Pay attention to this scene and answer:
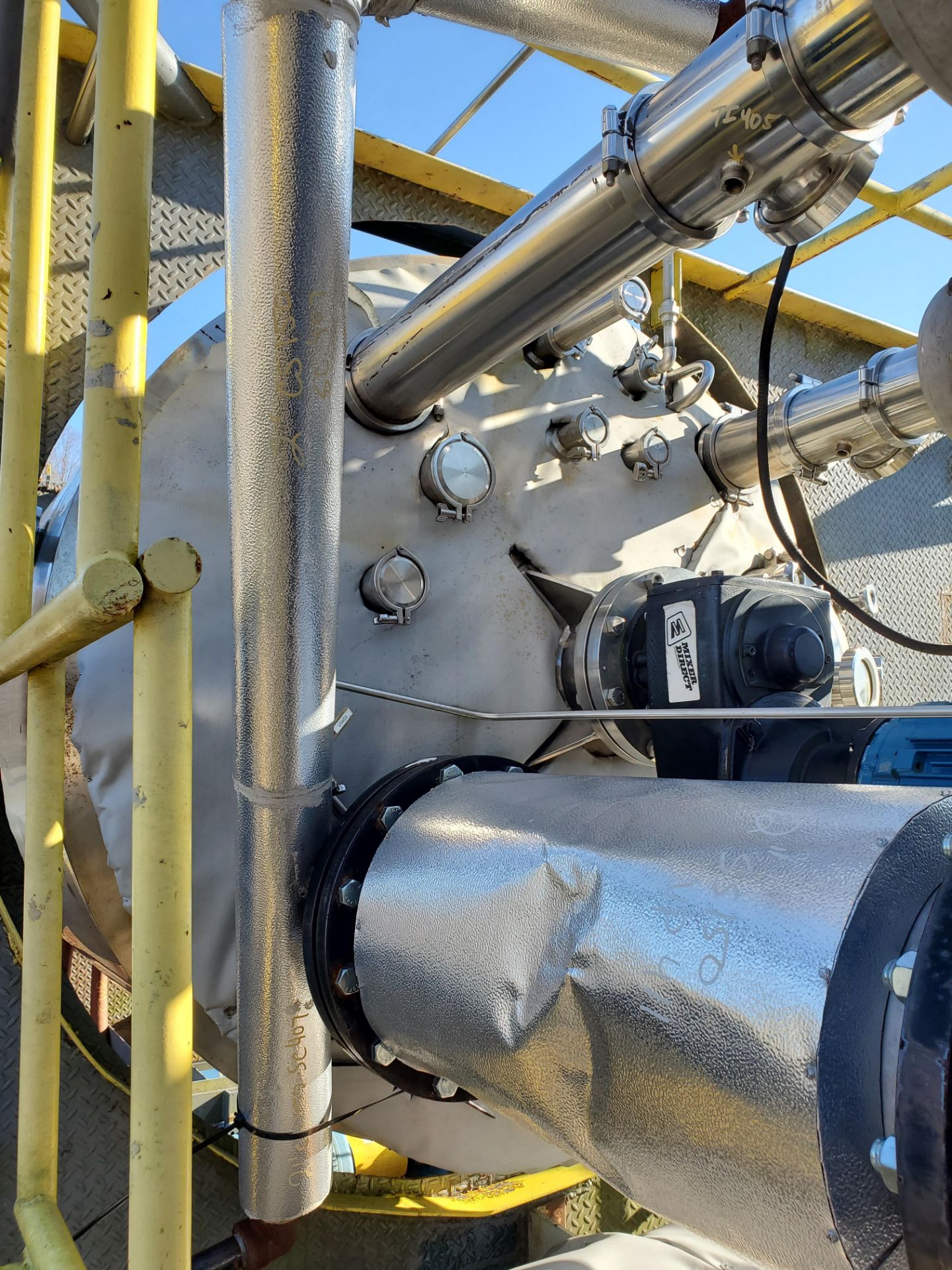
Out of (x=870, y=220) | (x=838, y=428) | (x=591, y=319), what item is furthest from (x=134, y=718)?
(x=870, y=220)

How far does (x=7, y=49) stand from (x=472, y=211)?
1.09 m

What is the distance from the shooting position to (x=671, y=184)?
971 millimetres

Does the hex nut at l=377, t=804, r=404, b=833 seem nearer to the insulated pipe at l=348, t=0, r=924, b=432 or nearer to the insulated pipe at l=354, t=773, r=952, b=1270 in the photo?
the insulated pipe at l=354, t=773, r=952, b=1270

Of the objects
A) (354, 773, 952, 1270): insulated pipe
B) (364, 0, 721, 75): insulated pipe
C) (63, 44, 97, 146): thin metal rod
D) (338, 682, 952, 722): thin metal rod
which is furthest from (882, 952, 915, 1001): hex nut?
(63, 44, 97, 146): thin metal rod

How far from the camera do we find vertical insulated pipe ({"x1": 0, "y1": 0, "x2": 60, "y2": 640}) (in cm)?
124

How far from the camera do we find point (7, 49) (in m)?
1.53

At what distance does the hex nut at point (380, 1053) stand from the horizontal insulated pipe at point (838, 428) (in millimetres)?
1172

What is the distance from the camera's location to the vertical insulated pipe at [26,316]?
1.24m

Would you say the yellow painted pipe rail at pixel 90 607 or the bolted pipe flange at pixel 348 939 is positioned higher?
the yellow painted pipe rail at pixel 90 607

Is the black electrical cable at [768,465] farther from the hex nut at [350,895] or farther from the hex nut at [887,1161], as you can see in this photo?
the hex nut at [887,1161]

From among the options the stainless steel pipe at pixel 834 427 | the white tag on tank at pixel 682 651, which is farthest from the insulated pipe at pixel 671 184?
the stainless steel pipe at pixel 834 427

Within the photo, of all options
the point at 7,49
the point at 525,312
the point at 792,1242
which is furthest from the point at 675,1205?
the point at 7,49

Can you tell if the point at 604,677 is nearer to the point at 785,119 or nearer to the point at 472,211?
the point at 785,119

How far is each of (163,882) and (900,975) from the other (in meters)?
0.58
